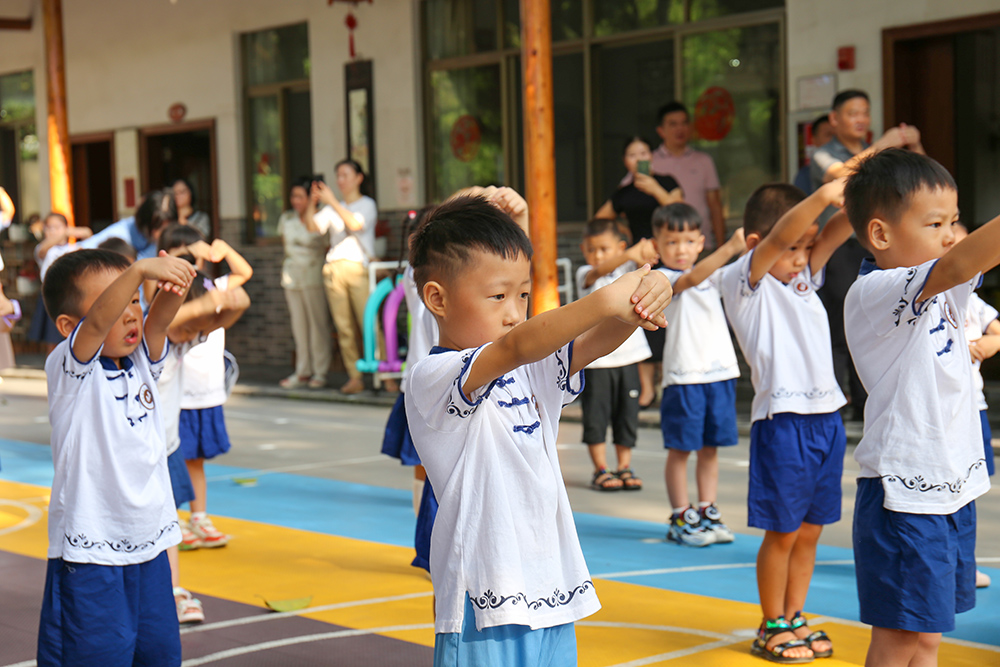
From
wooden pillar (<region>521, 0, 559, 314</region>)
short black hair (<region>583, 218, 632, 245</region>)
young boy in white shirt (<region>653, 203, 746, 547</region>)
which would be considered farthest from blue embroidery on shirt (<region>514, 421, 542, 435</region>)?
wooden pillar (<region>521, 0, 559, 314</region>)

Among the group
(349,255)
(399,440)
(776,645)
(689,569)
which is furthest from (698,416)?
(349,255)

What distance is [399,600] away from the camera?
444 cm

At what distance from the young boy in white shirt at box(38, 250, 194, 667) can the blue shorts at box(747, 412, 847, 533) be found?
173 cm

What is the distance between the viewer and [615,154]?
10.8m

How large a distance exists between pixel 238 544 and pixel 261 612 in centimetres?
114

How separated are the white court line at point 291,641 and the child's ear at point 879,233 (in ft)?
6.71

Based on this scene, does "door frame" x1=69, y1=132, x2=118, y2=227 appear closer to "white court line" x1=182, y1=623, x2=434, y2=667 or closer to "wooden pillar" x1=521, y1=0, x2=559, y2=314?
"wooden pillar" x1=521, y1=0, x2=559, y2=314

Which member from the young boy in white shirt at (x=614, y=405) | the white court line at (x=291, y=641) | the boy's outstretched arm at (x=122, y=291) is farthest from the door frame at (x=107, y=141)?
the boy's outstretched arm at (x=122, y=291)

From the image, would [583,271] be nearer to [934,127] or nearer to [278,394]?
[934,127]

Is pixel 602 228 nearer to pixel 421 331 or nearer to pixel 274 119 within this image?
pixel 421 331

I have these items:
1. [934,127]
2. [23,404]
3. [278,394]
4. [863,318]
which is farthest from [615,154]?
[863,318]

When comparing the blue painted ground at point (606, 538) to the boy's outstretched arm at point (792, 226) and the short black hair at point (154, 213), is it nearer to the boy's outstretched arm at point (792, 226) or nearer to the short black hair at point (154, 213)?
the boy's outstretched arm at point (792, 226)

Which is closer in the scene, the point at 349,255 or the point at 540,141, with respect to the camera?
the point at 540,141

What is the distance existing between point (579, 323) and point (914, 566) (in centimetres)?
132
